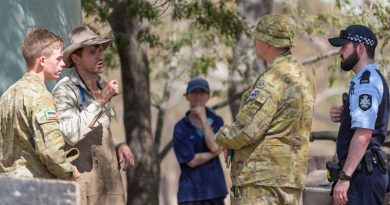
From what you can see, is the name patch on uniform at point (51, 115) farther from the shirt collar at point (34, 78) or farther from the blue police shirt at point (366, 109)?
the blue police shirt at point (366, 109)

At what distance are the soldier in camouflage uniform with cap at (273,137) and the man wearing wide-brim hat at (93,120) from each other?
30.3 inches

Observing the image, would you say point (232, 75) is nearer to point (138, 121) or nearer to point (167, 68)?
point (138, 121)

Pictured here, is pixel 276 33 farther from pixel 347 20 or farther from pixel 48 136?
pixel 347 20

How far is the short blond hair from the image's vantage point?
7441 mm

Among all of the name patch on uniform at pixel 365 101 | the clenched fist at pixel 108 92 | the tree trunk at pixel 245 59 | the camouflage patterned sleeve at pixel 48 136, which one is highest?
the tree trunk at pixel 245 59

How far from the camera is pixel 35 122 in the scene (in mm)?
7254

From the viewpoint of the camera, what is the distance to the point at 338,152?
814 cm

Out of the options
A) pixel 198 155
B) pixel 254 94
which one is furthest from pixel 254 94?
pixel 198 155

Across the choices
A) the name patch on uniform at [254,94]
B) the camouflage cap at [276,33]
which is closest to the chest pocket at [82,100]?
the name patch on uniform at [254,94]

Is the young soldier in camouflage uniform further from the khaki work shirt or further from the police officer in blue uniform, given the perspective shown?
the police officer in blue uniform

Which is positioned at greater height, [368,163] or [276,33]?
[276,33]

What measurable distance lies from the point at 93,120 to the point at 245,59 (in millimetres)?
7798

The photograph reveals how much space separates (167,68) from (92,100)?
41.0 ft

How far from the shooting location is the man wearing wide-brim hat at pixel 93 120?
25.6 feet
